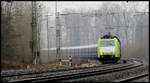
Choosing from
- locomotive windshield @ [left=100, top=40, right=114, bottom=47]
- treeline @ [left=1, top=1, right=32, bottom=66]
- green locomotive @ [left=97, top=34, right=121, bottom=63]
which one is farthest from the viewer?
locomotive windshield @ [left=100, top=40, right=114, bottom=47]

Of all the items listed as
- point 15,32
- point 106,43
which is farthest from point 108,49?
point 15,32

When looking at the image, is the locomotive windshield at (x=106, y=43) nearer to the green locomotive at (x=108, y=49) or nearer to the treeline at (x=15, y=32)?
the green locomotive at (x=108, y=49)

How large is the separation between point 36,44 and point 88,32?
2245 centimetres

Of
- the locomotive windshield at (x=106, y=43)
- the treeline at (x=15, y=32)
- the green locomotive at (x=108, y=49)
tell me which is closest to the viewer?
the treeline at (x=15, y=32)

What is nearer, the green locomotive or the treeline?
the treeline

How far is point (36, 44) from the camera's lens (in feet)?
84.5

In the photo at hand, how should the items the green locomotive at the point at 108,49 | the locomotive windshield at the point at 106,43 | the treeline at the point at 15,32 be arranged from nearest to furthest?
1. the treeline at the point at 15,32
2. the green locomotive at the point at 108,49
3. the locomotive windshield at the point at 106,43

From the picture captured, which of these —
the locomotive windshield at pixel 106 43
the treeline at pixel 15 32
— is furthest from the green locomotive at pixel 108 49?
the treeline at pixel 15 32

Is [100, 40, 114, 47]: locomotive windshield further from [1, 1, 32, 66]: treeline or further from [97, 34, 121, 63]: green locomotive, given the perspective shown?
[1, 1, 32, 66]: treeline

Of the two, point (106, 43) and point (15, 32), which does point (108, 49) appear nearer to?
point (106, 43)

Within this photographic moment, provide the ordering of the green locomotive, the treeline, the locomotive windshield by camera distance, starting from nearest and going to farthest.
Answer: the treeline, the green locomotive, the locomotive windshield

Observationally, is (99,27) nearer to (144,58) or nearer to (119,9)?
(119,9)

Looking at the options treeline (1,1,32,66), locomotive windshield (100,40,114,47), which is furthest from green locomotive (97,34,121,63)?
treeline (1,1,32,66)

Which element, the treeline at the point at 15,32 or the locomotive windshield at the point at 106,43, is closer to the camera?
the treeline at the point at 15,32
